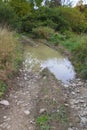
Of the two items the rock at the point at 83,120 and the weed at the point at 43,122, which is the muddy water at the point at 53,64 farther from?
the weed at the point at 43,122

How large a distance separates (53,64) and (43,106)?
5.70m

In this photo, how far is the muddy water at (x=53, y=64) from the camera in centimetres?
959

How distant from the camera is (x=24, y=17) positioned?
2289cm

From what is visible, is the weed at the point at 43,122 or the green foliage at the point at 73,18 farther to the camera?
the green foliage at the point at 73,18

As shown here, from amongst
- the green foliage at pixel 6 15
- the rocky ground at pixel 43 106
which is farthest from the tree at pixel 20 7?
the rocky ground at pixel 43 106

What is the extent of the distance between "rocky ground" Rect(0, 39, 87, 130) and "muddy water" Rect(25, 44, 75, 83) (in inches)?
55.2

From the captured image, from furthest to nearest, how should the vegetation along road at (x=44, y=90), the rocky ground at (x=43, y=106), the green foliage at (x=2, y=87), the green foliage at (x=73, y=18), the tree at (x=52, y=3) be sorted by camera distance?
the tree at (x=52, y=3) < the green foliage at (x=73, y=18) < the green foliage at (x=2, y=87) < the vegetation along road at (x=44, y=90) < the rocky ground at (x=43, y=106)

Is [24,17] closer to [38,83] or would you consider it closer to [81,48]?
[81,48]

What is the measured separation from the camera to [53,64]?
11445 mm

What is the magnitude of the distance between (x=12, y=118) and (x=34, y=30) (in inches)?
618

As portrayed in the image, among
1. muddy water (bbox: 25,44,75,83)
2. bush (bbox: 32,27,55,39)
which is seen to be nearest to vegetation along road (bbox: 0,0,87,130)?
muddy water (bbox: 25,44,75,83)

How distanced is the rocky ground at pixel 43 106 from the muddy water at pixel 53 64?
140 cm

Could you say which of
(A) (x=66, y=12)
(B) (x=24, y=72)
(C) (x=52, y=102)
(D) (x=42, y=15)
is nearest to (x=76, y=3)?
(A) (x=66, y=12)

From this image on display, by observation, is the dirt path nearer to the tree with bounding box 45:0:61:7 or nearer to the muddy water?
the muddy water
